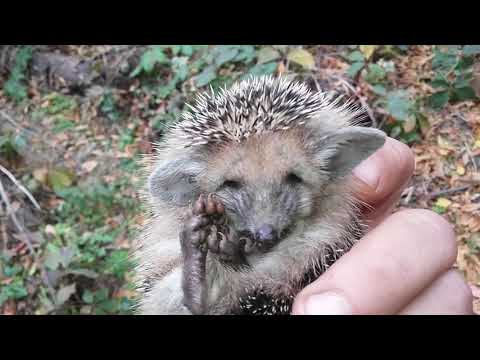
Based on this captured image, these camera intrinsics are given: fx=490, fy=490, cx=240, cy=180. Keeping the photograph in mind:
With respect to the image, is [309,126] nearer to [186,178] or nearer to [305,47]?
[186,178]

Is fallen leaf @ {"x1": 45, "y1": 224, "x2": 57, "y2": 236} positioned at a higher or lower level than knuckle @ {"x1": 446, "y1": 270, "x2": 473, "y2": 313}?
lower

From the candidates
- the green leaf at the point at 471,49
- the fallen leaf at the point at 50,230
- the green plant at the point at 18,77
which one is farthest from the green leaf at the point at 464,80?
the green plant at the point at 18,77

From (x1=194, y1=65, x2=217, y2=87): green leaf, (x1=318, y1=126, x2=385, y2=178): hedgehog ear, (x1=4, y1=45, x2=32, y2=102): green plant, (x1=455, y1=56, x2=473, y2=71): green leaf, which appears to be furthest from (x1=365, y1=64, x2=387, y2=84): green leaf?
(x1=4, y1=45, x2=32, y2=102): green plant

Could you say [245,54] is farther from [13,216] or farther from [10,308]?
[10,308]

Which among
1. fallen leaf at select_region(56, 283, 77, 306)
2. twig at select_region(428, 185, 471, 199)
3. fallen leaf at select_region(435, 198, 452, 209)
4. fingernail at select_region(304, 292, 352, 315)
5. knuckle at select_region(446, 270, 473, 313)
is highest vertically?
fingernail at select_region(304, 292, 352, 315)

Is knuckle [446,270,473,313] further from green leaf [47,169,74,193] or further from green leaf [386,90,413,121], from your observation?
green leaf [47,169,74,193]

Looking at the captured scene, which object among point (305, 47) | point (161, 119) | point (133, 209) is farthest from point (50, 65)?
point (305, 47)

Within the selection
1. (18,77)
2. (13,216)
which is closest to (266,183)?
(13,216)
